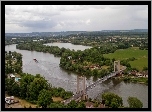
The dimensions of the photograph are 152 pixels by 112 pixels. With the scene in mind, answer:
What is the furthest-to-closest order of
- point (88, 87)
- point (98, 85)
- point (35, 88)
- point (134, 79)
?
point (134, 79), point (98, 85), point (88, 87), point (35, 88)

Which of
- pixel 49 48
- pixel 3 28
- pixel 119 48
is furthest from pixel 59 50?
pixel 3 28

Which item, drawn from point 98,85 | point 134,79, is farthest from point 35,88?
point 134,79

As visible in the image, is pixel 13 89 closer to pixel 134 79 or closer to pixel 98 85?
pixel 98 85

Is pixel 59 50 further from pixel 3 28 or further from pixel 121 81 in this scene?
pixel 3 28

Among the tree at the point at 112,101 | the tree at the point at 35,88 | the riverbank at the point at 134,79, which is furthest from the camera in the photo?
the riverbank at the point at 134,79

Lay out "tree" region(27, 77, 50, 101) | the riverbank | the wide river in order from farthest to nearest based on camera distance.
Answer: the riverbank → the wide river → "tree" region(27, 77, 50, 101)

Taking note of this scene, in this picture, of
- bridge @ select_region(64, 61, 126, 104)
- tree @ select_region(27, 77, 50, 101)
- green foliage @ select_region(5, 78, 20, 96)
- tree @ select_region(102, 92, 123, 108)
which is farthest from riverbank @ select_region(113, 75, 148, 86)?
green foliage @ select_region(5, 78, 20, 96)

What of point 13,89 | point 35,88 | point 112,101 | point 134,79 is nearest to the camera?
point 112,101

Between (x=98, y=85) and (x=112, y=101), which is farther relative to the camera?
(x=98, y=85)

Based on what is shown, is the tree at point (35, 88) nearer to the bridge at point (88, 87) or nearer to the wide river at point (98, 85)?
the bridge at point (88, 87)

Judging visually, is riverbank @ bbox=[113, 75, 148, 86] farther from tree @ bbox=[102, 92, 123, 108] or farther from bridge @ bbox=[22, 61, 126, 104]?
tree @ bbox=[102, 92, 123, 108]

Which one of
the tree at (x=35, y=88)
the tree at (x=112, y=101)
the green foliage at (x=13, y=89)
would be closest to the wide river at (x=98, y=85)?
the tree at (x=112, y=101)

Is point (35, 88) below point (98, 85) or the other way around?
the other way around
